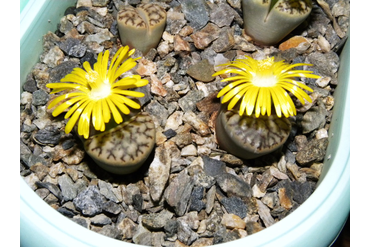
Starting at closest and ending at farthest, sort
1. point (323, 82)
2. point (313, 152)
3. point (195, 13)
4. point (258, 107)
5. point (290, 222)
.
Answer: point (290, 222), point (258, 107), point (313, 152), point (323, 82), point (195, 13)

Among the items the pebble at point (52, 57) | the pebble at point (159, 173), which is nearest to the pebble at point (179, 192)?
the pebble at point (159, 173)

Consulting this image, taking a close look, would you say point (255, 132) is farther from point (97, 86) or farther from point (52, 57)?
point (52, 57)

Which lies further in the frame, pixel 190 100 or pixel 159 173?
pixel 190 100

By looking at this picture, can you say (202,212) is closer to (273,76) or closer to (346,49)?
(273,76)

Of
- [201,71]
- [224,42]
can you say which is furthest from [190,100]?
[224,42]

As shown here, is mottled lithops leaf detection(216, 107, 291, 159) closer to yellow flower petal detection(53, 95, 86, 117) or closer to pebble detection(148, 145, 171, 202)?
pebble detection(148, 145, 171, 202)
